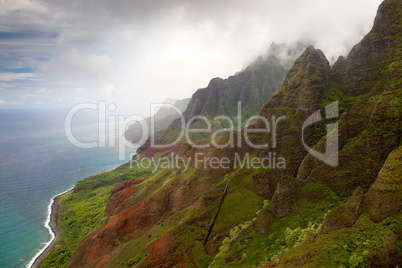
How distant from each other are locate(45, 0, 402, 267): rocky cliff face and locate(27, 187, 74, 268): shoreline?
1804 cm

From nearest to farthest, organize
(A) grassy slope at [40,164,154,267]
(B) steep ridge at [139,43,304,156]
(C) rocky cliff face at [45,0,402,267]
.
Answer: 1. (C) rocky cliff face at [45,0,402,267]
2. (A) grassy slope at [40,164,154,267]
3. (B) steep ridge at [139,43,304,156]

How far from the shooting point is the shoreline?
5672 cm

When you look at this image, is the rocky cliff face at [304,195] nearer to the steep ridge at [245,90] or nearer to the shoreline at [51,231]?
the shoreline at [51,231]

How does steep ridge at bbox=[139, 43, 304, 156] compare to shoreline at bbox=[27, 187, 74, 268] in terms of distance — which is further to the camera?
steep ridge at bbox=[139, 43, 304, 156]

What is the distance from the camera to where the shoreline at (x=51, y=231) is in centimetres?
5672

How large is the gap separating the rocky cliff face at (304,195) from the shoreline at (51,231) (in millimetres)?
18038

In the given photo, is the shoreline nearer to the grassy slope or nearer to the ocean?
the ocean

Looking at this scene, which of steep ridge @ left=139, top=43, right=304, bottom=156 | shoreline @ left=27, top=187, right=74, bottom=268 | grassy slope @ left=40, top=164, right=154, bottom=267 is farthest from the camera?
steep ridge @ left=139, top=43, right=304, bottom=156

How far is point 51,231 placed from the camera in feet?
236

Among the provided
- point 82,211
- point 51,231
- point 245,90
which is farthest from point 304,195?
point 245,90

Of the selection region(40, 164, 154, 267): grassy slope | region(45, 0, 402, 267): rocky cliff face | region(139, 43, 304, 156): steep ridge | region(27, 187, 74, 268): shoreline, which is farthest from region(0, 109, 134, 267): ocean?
region(139, 43, 304, 156): steep ridge

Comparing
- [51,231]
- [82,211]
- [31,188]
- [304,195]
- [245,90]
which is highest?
[245,90]

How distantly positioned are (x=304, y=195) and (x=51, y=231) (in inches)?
3186

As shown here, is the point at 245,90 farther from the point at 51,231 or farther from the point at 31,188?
the point at 31,188
